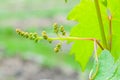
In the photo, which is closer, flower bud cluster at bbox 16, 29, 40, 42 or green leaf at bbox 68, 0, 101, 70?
flower bud cluster at bbox 16, 29, 40, 42

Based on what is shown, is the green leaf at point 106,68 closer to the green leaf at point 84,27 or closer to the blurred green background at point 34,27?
A: the green leaf at point 84,27

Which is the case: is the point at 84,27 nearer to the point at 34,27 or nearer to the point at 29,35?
the point at 29,35

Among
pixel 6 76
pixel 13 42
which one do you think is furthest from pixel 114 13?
pixel 13 42

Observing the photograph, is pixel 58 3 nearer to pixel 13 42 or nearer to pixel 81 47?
pixel 13 42

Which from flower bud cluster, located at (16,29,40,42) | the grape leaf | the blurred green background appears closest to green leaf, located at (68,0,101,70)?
the grape leaf

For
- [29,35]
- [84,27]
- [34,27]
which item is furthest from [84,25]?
[34,27]

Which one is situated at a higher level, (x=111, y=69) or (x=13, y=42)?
(x=111, y=69)

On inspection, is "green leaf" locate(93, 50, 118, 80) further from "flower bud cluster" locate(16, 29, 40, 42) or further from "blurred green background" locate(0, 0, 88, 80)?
"blurred green background" locate(0, 0, 88, 80)
